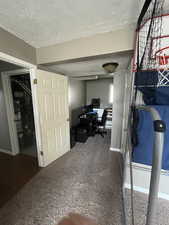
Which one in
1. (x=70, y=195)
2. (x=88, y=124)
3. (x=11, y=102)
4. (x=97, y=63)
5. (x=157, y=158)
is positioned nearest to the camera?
(x=157, y=158)

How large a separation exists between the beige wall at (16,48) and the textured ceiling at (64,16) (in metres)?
0.08

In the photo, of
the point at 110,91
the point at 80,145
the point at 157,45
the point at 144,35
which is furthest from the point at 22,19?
the point at 110,91

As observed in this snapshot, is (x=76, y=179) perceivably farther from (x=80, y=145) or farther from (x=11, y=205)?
(x=80, y=145)

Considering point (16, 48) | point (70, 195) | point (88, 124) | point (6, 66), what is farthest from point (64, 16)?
point (88, 124)

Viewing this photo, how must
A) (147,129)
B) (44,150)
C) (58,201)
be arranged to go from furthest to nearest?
1. (44,150)
2. (58,201)
3. (147,129)

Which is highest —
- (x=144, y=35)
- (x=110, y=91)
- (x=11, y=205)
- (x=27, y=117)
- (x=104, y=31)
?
(x=104, y=31)

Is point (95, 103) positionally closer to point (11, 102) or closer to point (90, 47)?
point (11, 102)

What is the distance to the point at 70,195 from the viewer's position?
1553 mm

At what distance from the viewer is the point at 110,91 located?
201 inches

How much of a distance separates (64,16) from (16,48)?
91 cm

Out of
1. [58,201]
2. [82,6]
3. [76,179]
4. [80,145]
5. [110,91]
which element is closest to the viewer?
[82,6]

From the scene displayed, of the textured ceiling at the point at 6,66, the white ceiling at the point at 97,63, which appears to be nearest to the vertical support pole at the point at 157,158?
the white ceiling at the point at 97,63

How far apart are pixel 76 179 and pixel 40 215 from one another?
70cm

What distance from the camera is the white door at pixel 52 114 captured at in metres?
2.05
